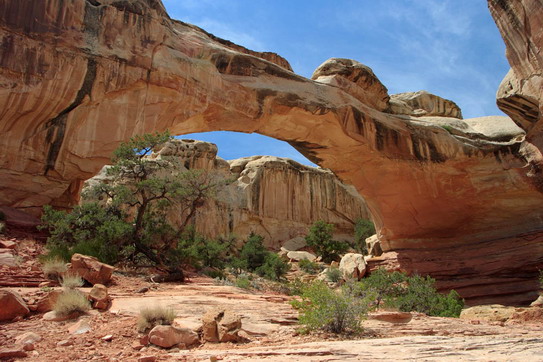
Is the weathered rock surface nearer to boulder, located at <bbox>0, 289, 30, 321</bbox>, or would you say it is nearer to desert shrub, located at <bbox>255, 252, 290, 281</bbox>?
desert shrub, located at <bbox>255, 252, 290, 281</bbox>

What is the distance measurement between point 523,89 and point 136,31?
11419mm

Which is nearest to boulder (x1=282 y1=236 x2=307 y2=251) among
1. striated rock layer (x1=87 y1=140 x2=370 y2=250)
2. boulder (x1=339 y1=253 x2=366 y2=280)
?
striated rock layer (x1=87 y1=140 x2=370 y2=250)

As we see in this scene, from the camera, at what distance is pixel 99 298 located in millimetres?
6551

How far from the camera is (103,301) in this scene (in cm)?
655

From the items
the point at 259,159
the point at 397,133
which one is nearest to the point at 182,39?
the point at 397,133

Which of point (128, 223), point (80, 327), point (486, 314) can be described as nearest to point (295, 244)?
point (128, 223)

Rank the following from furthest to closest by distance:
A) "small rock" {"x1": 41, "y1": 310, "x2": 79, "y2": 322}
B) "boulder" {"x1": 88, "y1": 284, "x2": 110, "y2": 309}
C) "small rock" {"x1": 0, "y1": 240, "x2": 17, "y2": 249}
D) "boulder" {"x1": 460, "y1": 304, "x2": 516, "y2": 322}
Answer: "boulder" {"x1": 460, "y1": 304, "x2": 516, "y2": 322}, "small rock" {"x1": 0, "y1": 240, "x2": 17, "y2": 249}, "boulder" {"x1": 88, "y1": 284, "x2": 110, "y2": 309}, "small rock" {"x1": 41, "y1": 310, "x2": 79, "y2": 322}

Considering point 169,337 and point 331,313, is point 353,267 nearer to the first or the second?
point 331,313

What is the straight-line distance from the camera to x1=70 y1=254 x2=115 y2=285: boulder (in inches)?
320

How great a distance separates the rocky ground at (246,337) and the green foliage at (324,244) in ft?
78.7

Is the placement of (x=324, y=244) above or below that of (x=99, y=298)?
above

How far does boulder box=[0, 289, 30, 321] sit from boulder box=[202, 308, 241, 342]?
2489 millimetres

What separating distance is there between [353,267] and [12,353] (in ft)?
59.4

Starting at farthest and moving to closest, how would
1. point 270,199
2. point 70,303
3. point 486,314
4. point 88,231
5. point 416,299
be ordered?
point 270,199 < point 416,299 < point 88,231 < point 486,314 < point 70,303
